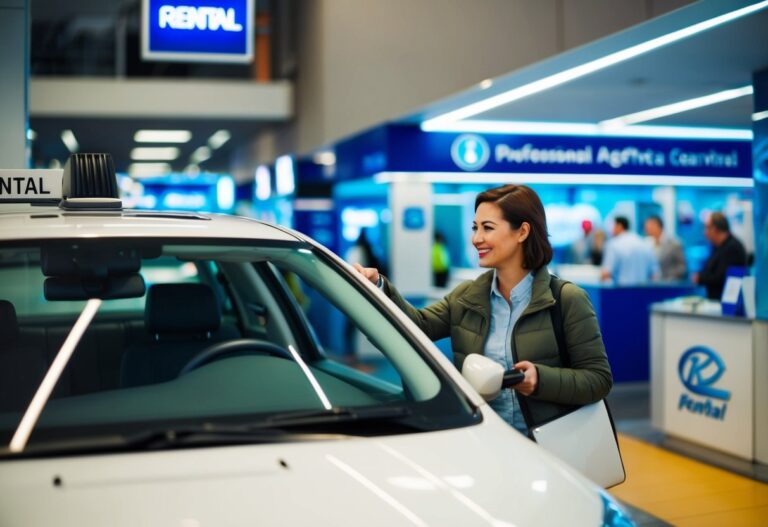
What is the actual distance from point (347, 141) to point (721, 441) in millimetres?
6204

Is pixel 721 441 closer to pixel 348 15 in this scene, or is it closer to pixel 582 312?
pixel 582 312

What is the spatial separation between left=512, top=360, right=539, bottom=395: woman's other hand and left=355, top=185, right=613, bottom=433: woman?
0.02 m

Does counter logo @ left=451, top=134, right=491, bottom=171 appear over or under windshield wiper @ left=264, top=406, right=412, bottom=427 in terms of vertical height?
over

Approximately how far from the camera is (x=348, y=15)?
35.8ft

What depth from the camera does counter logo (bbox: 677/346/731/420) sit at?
655 centimetres

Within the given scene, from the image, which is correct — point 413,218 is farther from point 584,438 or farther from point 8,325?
point 8,325

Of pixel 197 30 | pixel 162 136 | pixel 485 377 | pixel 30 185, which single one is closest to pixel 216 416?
pixel 485 377

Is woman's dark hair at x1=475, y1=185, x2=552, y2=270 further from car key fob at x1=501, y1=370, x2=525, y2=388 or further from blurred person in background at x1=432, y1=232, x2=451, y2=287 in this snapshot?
blurred person in background at x1=432, y1=232, x2=451, y2=287

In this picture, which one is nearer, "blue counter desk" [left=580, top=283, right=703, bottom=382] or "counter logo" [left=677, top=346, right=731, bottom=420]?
"counter logo" [left=677, top=346, right=731, bottom=420]

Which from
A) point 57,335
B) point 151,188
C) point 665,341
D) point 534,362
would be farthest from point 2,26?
point 151,188

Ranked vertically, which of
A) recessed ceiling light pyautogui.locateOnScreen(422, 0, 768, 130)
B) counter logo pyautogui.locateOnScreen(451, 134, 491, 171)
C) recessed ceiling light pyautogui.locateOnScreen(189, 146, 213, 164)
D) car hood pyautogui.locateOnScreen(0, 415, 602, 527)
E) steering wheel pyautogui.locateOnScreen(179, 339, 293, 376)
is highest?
recessed ceiling light pyautogui.locateOnScreen(189, 146, 213, 164)

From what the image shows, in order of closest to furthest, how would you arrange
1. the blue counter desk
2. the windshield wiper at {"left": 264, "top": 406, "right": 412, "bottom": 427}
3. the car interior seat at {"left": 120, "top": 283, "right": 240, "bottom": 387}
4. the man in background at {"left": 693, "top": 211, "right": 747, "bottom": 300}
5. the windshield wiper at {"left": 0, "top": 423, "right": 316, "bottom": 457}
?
1. the windshield wiper at {"left": 0, "top": 423, "right": 316, "bottom": 457}
2. the windshield wiper at {"left": 264, "top": 406, "right": 412, "bottom": 427}
3. the car interior seat at {"left": 120, "top": 283, "right": 240, "bottom": 387}
4. the man in background at {"left": 693, "top": 211, "right": 747, "bottom": 300}
5. the blue counter desk

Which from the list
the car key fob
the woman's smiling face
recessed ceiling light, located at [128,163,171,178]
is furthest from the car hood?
recessed ceiling light, located at [128,163,171,178]

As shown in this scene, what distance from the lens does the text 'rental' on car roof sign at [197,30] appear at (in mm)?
7109
